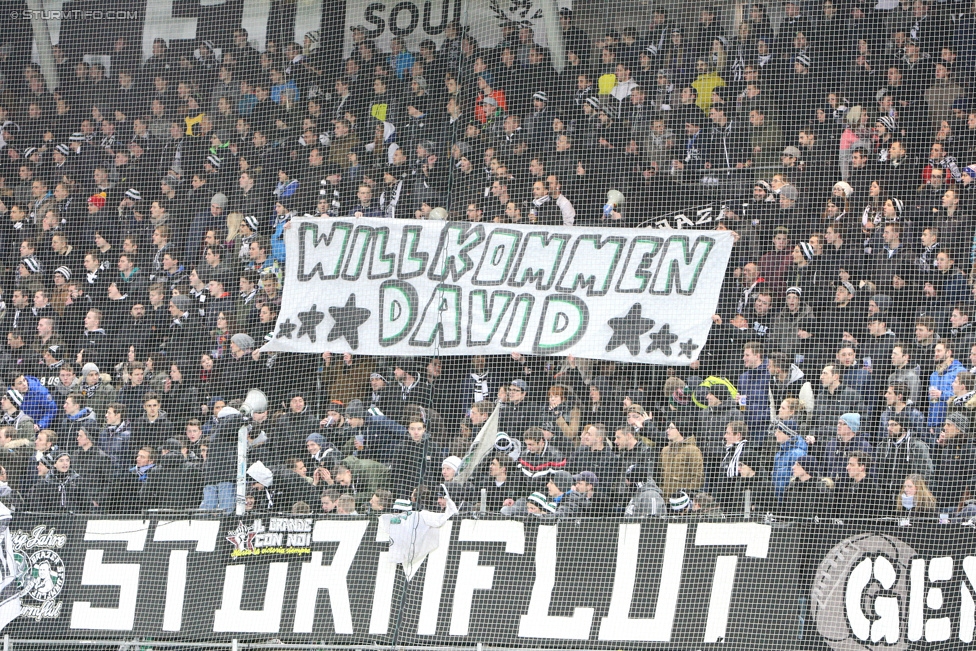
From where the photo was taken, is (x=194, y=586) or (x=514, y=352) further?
(x=514, y=352)

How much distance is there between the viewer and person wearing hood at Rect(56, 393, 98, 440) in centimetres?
1071

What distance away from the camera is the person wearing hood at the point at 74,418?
10.7 metres

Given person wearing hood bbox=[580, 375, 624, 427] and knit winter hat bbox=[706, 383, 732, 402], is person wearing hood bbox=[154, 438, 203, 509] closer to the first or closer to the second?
person wearing hood bbox=[580, 375, 624, 427]

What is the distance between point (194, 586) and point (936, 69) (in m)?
7.07

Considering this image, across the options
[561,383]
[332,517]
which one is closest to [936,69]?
[561,383]

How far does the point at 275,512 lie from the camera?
9016 mm

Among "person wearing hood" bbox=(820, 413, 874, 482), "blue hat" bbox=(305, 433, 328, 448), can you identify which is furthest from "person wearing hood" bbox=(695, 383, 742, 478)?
"blue hat" bbox=(305, 433, 328, 448)

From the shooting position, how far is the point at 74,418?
1080 centimetres

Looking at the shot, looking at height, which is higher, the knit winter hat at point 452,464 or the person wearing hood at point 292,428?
the person wearing hood at point 292,428

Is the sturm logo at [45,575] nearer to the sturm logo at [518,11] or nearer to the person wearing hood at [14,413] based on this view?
the person wearing hood at [14,413]

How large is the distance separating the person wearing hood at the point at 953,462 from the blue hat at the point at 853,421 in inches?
20.3

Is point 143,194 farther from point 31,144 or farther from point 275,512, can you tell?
point 275,512

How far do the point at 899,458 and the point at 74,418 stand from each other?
619 cm

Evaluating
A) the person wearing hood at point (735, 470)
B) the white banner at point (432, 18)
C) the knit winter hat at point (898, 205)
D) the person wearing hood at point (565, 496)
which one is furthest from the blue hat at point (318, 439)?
the knit winter hat at point (898, 205)
